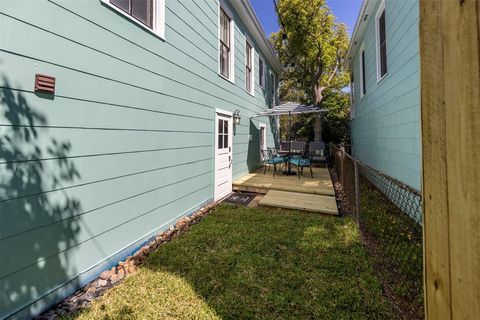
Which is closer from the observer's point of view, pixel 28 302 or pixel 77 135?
pixel 28 302

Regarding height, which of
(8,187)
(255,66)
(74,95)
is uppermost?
(255,66)

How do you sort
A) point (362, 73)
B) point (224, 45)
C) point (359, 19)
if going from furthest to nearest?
point (362, 73) < point (359, 19) < point (224, 45)

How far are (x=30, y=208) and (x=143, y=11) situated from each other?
2.87m

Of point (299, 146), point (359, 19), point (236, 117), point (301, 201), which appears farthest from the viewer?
point (299, 146)

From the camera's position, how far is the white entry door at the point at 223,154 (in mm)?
5467

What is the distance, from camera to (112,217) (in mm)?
2779

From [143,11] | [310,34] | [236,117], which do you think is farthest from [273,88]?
[143,11]

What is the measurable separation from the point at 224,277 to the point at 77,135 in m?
2.15

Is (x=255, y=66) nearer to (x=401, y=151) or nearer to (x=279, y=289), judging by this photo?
(x=401, y=151)

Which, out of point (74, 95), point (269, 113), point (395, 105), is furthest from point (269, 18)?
point (74, 95)

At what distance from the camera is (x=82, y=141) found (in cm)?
240

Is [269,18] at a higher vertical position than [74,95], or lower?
higher

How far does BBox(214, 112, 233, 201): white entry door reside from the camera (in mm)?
A: 5467

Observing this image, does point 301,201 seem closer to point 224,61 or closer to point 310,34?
point 224,61
